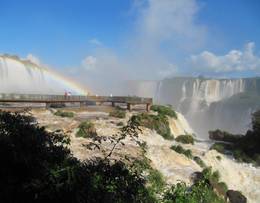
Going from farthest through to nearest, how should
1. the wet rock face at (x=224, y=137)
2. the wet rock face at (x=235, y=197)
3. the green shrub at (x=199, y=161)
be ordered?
1. the wet rock face at (x=224, y=137)
2. the green shrub at (x=199, y=161)
3. the wet rock face at (x=235, y=197)

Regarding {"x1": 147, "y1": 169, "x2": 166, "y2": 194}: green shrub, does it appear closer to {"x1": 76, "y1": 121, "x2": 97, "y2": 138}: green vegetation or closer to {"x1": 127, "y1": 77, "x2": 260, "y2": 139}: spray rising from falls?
{"x1": 76, "y1": 121, "x2": 97, "y2": 138}: green vegetation

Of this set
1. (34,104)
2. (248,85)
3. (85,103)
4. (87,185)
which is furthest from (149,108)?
(248,85)

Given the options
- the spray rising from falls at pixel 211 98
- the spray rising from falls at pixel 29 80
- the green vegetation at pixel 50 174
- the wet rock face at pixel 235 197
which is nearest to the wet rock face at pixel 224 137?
the wet rock face at pixel 235 197

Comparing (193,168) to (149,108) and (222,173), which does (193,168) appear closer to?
Result: (222,173)

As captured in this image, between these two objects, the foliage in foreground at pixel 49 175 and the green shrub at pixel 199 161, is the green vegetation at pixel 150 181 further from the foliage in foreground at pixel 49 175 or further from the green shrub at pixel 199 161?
the green shrub at pixel 199 161

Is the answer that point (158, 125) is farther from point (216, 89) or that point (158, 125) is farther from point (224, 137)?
point (216, 89)
